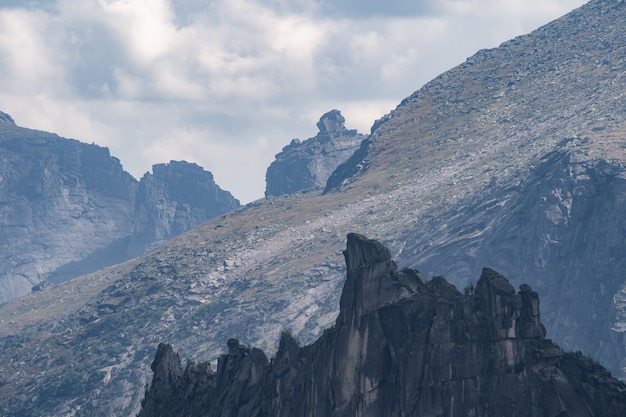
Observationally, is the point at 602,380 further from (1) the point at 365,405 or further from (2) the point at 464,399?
(1) the point at 365,405

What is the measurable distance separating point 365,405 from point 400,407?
6176 millimetres

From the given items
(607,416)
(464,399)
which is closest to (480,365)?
(464,399)

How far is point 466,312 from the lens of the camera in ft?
639

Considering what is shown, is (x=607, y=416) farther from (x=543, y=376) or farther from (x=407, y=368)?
(x=407, y=368)

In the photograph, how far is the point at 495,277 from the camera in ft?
647

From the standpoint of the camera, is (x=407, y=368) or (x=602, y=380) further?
(x=407, y=368)

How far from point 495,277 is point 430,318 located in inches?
410

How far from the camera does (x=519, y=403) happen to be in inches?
7264

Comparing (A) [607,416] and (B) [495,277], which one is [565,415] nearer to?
(A) [607,416]

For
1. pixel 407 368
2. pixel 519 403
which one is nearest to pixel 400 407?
pixel 407 368

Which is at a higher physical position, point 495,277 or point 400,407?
point 495,277

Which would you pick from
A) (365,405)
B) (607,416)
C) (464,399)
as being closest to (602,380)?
(607,416)

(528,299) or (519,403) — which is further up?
(528,299)

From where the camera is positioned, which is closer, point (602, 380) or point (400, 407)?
point (602, 380)
